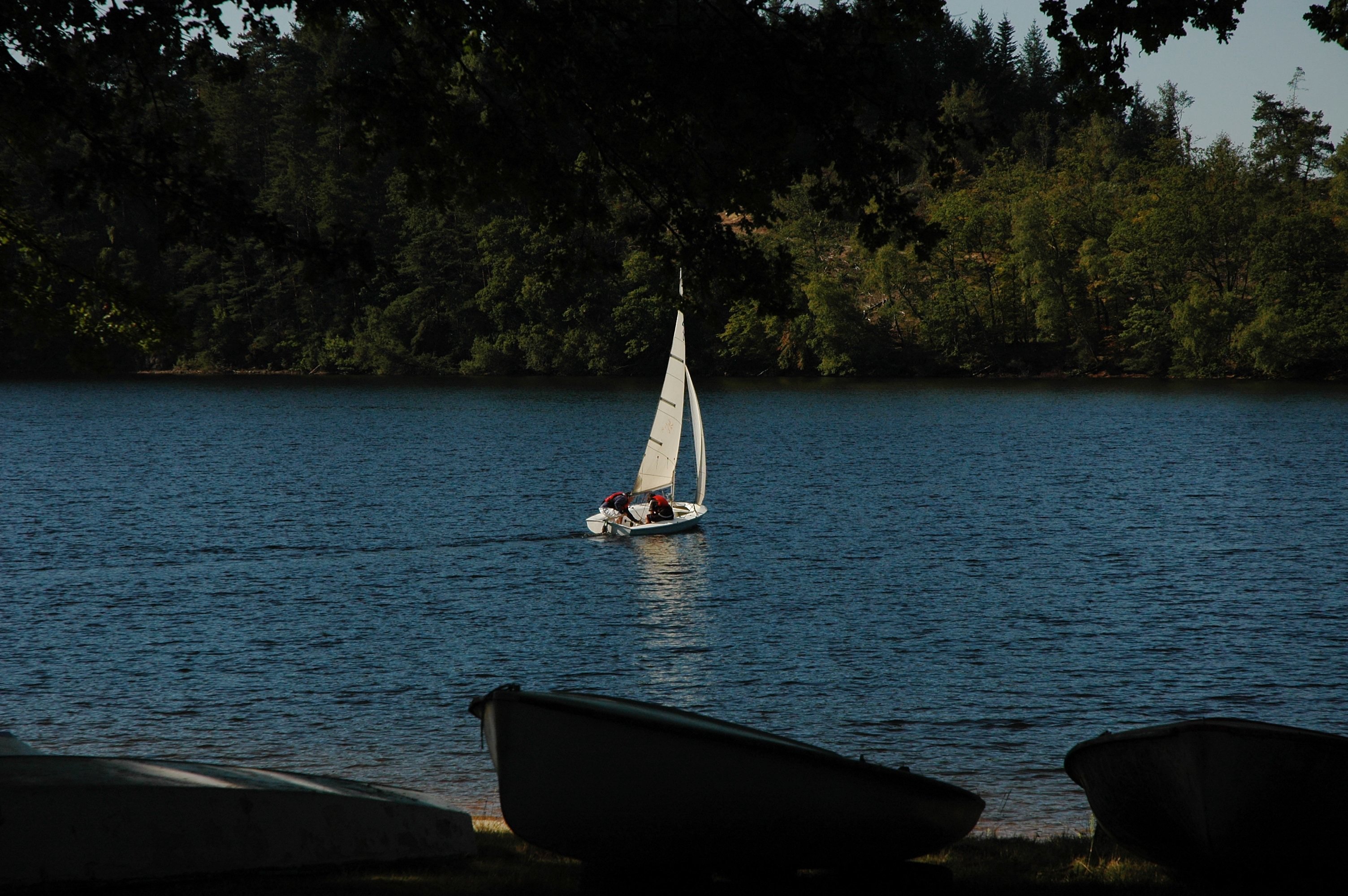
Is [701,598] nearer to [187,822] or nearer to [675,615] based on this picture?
[675,615]

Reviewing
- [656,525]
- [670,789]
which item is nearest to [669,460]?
[656,525]

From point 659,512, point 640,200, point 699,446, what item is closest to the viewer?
point 640,200

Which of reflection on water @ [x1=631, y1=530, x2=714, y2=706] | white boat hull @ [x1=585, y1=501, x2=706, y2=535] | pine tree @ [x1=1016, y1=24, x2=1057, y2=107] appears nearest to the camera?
reflection on water @ [x1=631, y1=530, x2=714, y2=706]

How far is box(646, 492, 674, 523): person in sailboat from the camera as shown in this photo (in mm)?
38406

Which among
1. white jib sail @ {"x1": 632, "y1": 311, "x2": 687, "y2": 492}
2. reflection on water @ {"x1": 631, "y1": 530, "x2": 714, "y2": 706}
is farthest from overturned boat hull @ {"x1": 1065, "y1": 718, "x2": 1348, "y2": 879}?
white jib sail @ {"x1": 632, "y1": 311, "x2": 687, "y2": 492}

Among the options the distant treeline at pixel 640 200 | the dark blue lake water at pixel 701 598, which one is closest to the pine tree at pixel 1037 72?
the distant treeline at pixel 640 200

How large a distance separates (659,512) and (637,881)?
2965cm

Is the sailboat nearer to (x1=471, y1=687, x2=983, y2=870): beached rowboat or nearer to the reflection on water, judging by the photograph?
the reflection on water

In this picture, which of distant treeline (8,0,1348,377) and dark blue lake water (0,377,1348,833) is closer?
distant treeline (8,0,1348,377)

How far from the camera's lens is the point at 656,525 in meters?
38.2

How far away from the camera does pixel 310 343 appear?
14925cm

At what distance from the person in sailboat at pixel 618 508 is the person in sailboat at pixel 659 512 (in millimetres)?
530

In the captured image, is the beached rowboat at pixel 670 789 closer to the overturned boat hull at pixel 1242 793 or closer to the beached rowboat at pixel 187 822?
the beached rowboat at pixel 187 822

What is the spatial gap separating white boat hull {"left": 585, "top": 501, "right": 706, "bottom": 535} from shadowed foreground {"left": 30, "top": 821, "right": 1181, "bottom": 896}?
28311mm
